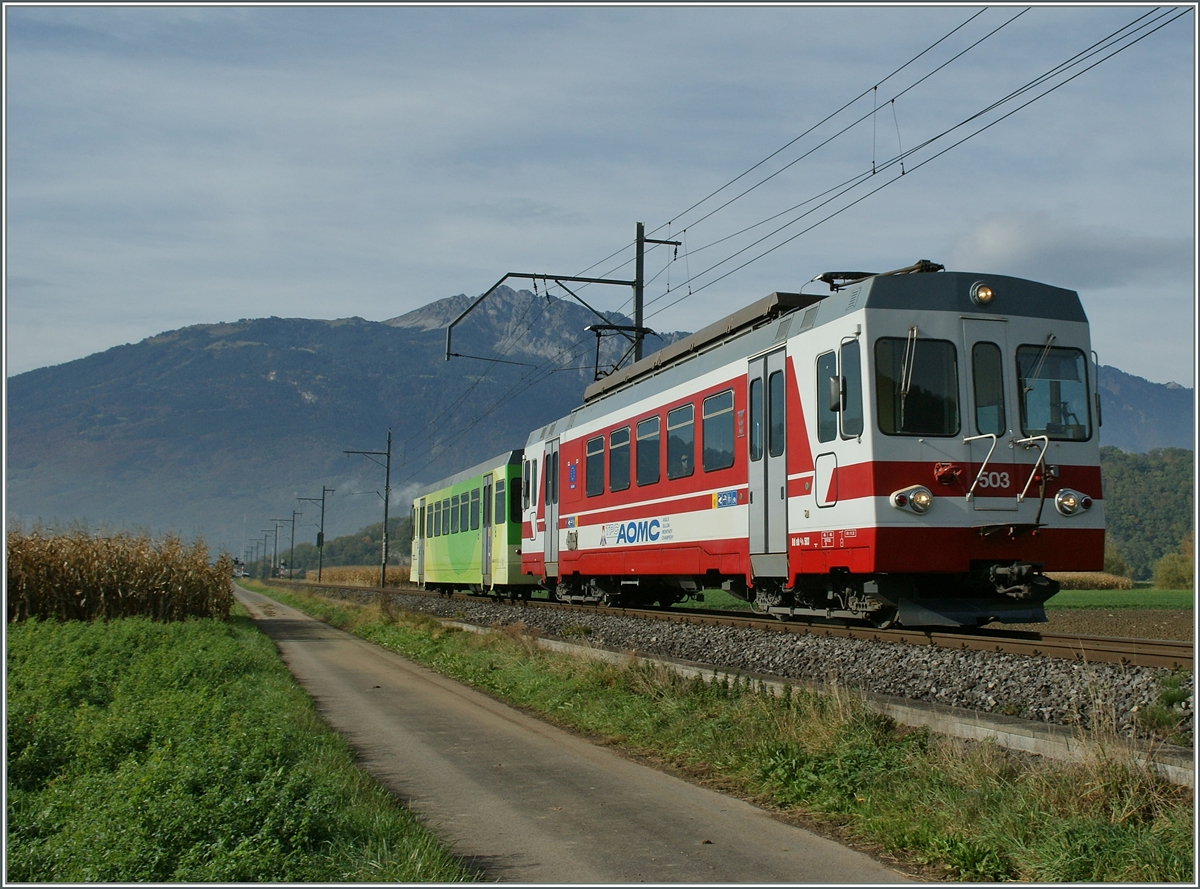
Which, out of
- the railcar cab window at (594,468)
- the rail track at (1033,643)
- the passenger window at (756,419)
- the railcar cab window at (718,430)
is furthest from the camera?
the railcar cab window at (594,468)

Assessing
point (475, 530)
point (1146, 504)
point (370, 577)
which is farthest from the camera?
point (1146, 504)

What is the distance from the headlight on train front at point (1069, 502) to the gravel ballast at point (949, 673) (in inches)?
90.7

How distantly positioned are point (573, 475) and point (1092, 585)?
149ft

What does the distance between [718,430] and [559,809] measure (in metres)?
8.69

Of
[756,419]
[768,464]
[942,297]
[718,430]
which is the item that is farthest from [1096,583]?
[942,297]

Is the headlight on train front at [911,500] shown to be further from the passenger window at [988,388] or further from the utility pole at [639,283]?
the utility pole at [639,283]

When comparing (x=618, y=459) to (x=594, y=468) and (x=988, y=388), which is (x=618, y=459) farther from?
(x=988, y=388)

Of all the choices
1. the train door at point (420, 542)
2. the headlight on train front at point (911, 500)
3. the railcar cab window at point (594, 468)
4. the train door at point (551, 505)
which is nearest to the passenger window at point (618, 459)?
the railcar cab window at point (594, 468)

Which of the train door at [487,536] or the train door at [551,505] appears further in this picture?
the train door at [487,536]

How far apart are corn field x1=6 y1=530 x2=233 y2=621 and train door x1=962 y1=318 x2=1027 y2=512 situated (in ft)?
51.7

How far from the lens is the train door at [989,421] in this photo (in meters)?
11.8

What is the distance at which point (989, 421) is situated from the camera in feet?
39.7

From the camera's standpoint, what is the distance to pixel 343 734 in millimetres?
10211

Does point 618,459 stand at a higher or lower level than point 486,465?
lower
